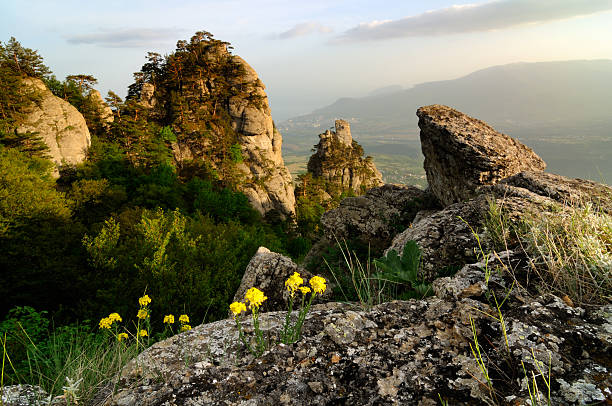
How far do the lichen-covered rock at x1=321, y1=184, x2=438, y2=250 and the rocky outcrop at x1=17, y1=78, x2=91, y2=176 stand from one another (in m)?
38.8

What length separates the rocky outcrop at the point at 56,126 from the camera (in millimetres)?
34188

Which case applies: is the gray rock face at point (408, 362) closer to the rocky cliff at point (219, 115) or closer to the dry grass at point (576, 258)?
the dry grass at point (576, 258)

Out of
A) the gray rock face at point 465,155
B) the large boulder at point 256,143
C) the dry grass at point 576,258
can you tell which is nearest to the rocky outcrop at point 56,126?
the large boulder at point 256,143

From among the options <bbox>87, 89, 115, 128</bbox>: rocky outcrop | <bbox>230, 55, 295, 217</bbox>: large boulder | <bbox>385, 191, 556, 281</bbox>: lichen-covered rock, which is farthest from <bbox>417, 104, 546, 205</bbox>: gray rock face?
<bbox>87, 89, 115, 128</bbox>: rocky outcrop

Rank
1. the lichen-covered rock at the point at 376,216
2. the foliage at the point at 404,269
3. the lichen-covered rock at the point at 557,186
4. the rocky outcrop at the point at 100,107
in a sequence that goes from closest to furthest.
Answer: the foliage at the point at 404,269, the lichen-covered rock at the point at 557,186, the lichen-covered rock at the point at 376,216, the rocky outcrop at the point at 100,107

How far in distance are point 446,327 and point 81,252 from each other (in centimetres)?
2800

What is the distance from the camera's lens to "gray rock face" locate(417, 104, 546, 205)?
920cm

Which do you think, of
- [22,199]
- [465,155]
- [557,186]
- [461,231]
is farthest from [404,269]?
[22,199]

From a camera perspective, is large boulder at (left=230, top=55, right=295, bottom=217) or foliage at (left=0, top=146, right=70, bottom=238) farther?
large boulder at (left=230, top=55, right=295, bottom=217)

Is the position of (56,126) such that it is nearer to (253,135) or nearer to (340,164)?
(253,135)

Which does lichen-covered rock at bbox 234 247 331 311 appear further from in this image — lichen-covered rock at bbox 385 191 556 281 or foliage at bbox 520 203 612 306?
foliage at bbox 520 203 612 306

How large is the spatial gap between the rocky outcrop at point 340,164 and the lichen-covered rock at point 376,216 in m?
55.4

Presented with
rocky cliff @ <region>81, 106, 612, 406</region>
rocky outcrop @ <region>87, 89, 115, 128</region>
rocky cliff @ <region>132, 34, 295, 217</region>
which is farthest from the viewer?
rocky cliff @ <region>132, 34, 295, 217</region>

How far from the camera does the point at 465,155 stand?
946 cm
